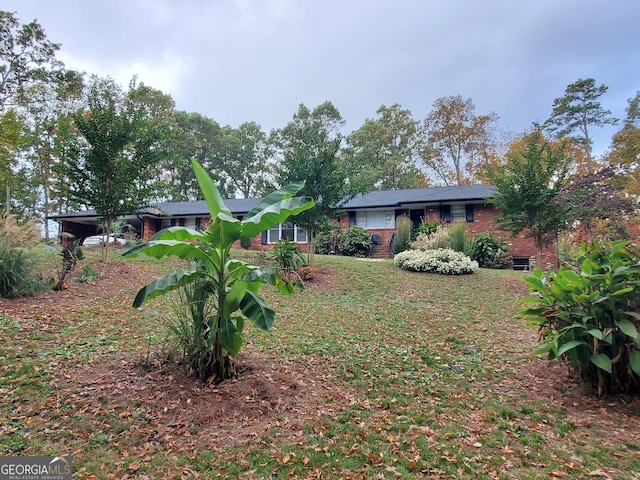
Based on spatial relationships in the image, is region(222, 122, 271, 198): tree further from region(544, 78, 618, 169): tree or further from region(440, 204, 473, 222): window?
region(544, 78, 618, 169): tree

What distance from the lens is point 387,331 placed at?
623cm

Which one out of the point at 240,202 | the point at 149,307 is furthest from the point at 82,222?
the point at 149,307

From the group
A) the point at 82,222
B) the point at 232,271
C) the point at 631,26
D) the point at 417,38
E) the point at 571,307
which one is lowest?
the point at 571,307

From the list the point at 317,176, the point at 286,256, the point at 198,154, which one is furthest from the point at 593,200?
the point at 198,154

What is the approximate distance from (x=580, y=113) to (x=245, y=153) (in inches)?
1145

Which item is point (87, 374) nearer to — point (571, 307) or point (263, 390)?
point (263, 390)

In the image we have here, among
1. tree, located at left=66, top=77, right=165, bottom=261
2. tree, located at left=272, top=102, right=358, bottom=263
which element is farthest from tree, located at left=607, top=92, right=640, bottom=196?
tree, located at left=66, top=77, right=165, bottom=261

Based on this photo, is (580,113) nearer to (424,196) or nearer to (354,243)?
(424,196)

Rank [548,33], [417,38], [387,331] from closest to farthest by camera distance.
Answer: [387,331] < [548,33] < [417,38]

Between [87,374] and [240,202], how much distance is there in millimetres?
20209

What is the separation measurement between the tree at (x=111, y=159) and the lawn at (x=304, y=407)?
182 inches

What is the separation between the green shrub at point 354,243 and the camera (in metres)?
17.5

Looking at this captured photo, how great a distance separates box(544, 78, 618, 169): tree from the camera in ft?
79.0

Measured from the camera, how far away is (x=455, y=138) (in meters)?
29.4
